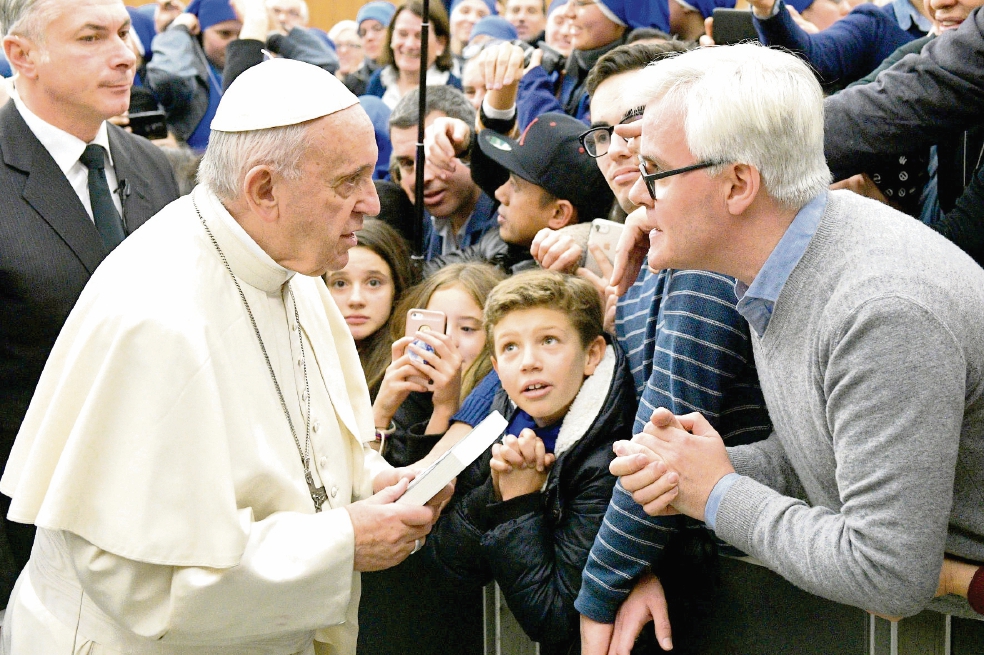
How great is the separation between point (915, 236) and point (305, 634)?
4.47 feet

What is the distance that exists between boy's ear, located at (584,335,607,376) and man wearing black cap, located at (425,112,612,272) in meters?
0.70

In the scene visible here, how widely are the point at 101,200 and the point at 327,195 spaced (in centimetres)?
156

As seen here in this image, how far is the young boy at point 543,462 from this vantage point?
2.50m

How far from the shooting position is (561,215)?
137 inches

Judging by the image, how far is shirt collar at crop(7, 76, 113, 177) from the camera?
320 cm

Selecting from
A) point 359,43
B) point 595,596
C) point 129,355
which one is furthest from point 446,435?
point 359,43

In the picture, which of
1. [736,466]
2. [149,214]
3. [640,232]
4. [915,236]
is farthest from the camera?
[149,214]

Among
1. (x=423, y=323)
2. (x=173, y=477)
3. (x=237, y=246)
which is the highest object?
(x=237, y=246)

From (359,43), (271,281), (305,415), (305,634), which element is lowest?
(359,43)

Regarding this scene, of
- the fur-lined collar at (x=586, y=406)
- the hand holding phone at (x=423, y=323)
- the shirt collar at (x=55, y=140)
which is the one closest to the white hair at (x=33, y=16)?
the shirt collar at (x=55, y=140)

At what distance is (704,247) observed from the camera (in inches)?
74.9

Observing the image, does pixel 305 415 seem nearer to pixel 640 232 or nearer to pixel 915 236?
pixel 640 232

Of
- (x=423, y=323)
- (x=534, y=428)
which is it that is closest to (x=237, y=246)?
(x=534, y=428)

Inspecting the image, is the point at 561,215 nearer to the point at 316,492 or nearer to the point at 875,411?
the point at 316,492
